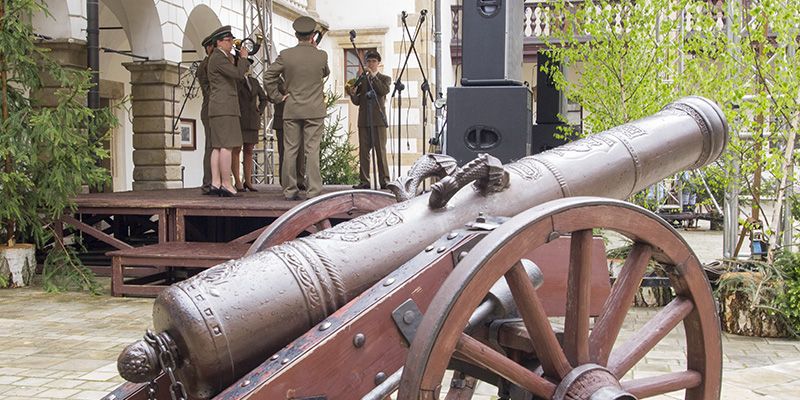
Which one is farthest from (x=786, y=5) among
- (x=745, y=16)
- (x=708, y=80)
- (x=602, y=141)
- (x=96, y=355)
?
(x=96, y=355)

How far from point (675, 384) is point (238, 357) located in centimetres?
142

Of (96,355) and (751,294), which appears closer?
(96,355)

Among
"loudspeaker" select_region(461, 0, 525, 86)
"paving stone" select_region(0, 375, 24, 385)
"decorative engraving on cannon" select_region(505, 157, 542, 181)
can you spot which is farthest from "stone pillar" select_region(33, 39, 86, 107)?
"decorative engraving on cannon" select_region(505, 157, 542, 181)

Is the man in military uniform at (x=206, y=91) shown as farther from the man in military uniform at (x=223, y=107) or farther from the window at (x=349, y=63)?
the window at (x=349, y=63)

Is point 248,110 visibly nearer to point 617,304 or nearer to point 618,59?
point 618,59

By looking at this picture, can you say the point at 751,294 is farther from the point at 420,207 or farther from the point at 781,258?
the point at 420,207

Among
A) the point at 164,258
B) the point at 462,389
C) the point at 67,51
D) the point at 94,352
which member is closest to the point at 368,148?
the point at 67,51

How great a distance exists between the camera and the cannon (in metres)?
2.54

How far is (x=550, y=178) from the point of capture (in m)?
3.38

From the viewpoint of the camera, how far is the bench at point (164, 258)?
8289mm

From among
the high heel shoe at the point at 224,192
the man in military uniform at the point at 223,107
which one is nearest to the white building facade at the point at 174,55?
the man in military uniform at the point at 223,107

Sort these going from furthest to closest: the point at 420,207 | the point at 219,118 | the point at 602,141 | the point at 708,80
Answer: the point at 219,118, the point at 708,80, the point at 602,141, the point at 420,207

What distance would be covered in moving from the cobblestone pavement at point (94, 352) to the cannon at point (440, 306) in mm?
1927

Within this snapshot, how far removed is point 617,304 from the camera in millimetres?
3041
